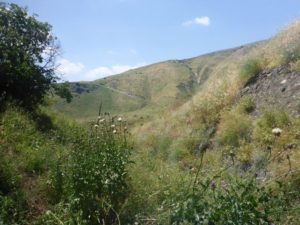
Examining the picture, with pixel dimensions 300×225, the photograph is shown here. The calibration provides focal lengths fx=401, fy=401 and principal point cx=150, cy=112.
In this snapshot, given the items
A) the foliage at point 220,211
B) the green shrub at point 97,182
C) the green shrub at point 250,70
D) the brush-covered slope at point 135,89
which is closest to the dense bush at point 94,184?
the green shrub at point 97,182

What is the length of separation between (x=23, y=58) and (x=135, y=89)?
163273 mm

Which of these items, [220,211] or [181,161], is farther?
[181,161]

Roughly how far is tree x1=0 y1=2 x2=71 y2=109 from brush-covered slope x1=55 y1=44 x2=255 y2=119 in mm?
123865

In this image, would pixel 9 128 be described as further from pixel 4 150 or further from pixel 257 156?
pixel 257 156

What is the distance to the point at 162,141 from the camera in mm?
10227

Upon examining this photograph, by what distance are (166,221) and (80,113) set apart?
5321 inches

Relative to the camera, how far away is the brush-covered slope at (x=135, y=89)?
5846 inches

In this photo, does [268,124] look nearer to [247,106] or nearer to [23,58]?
[247,106]

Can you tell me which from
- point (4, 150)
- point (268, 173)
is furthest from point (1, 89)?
point (268, 173)

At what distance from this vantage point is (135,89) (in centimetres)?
17450

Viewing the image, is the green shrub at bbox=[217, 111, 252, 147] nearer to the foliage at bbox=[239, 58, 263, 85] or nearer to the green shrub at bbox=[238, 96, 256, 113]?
the green shrub at bbox=[238, 96, 256, 113]

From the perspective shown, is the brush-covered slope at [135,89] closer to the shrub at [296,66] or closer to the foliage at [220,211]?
the shrub at [296,66]

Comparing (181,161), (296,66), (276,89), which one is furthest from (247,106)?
(181,161)

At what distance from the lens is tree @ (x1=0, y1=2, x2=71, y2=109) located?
10836 millimetres
